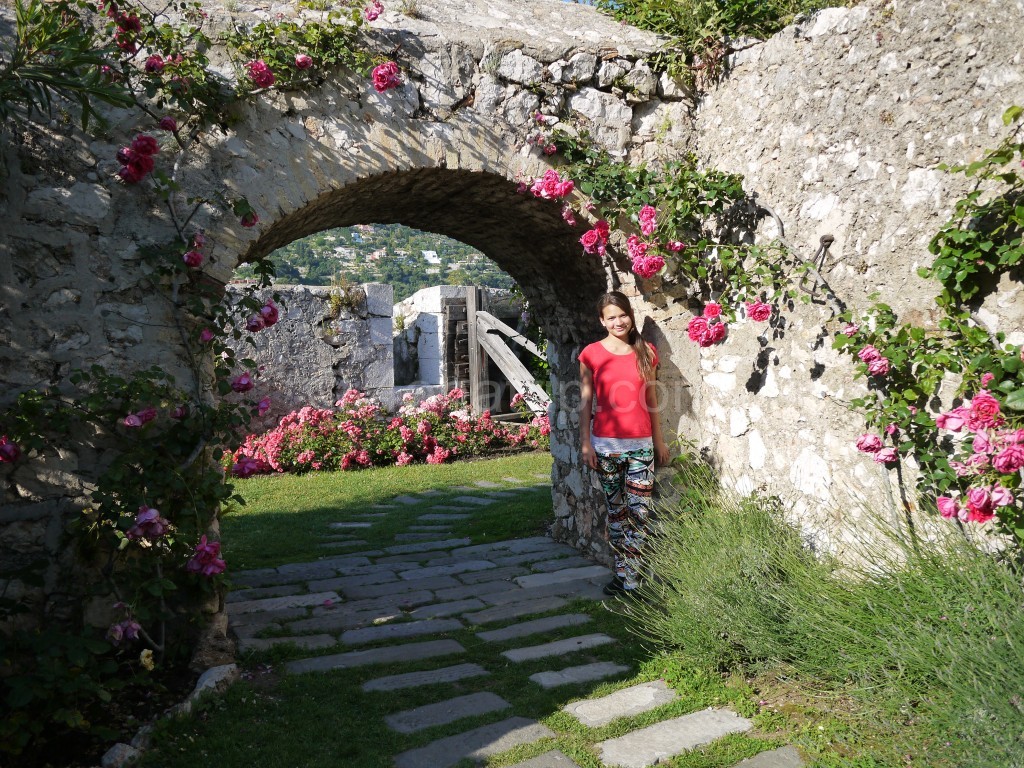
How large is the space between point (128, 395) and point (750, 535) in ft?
8.84

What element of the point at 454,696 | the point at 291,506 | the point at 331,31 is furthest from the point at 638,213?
the point at 291,506

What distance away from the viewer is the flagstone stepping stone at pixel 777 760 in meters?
2.38

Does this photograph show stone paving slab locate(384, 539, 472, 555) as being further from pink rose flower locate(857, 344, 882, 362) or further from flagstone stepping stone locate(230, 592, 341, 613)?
pink rose flower locate(857, 344, 882, 362)

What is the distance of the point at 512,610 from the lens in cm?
393

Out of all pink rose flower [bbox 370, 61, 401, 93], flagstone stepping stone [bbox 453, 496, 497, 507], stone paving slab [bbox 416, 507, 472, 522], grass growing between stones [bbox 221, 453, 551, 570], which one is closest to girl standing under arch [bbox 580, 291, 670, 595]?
pink rose flower [bbox 370, 61, 401, 93]

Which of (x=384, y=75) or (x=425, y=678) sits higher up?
(x=384, y=75)

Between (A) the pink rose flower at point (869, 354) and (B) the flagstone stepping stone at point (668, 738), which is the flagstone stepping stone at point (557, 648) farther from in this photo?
(A) the pink rose flower at point (869, 354)

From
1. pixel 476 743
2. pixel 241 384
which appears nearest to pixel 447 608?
pixel 476 743

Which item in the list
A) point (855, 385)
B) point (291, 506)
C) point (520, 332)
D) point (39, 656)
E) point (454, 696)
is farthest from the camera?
point (520, 332)

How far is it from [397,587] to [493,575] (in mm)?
596

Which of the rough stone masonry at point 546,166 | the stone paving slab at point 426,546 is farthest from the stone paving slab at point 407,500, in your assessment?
the rough stone masonry at point 546,166

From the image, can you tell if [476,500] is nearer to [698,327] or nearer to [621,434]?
[621,434]

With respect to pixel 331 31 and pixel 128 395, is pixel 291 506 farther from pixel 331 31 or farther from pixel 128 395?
pixel 331 31

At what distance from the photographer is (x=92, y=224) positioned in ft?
10.6
